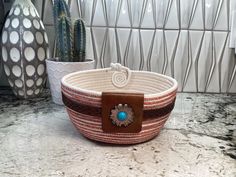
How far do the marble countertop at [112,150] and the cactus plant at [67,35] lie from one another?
0.17m

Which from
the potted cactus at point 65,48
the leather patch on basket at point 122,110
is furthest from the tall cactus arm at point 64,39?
the leather patch on basket at point 122,110

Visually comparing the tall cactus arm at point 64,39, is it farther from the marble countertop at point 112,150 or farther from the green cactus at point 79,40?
the marble countertop at point 112,150

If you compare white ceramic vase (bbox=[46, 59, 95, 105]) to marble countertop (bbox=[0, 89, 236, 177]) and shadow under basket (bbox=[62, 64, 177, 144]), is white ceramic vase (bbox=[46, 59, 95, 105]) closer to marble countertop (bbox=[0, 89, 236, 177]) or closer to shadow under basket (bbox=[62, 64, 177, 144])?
marble countertop (bbox=[0, 89, 236, 177])

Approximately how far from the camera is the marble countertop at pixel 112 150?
0.47 meters

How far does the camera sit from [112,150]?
553 mm

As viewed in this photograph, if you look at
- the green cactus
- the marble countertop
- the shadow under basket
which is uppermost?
the green cactus

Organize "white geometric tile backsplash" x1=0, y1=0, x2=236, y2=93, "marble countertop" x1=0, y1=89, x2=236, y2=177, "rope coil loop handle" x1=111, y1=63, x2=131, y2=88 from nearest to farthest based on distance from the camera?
1. "marble countertop" x1=0, y1=89, x2=236, y2=177
2. "rope coil loop handle" x1=111, y1=63, x2=131, y2=88
3. "white geometric tile backsplash" x1=0, y1=0, x2=236, y2=93

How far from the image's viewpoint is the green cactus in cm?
82

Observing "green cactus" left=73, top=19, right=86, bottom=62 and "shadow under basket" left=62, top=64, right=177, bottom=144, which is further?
"green cactus" left=73, top=19, right=86, bottom=62

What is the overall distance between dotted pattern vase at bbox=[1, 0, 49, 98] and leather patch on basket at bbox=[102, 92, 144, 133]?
398 mm

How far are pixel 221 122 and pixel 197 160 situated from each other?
0.25 m

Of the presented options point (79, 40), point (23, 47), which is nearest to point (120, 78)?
point (79, 40)

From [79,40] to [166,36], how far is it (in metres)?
0.31

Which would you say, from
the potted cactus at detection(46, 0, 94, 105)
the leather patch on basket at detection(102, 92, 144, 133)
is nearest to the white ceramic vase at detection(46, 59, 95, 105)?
the potted cactus at detection(46, 0, 94, 105)
